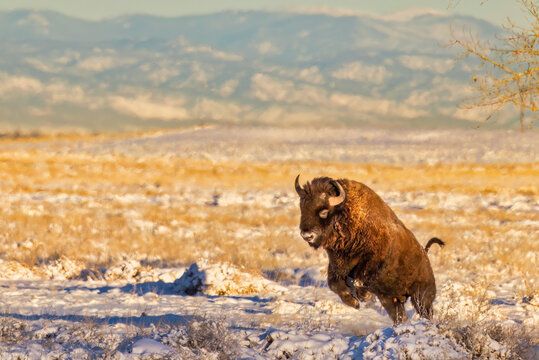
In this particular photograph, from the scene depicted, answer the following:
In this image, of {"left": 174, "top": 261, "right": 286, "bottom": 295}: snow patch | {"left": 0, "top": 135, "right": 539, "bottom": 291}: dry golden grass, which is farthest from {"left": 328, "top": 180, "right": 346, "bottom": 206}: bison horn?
{"left": 0, "top": 135, "right": 539, "bottom": 291}: dry golden grass

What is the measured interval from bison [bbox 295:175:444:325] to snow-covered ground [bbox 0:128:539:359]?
0.64 m

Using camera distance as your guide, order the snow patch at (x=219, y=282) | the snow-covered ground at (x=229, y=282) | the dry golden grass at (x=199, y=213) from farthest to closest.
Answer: the dry golden grass at (x=199, y=213) → the snow patch at (x=219, y=282) → the snow-covered ground at (x=229, y=282)

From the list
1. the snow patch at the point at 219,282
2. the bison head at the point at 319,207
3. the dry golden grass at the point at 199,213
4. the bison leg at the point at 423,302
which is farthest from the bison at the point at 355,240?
the dry golden grass at the point at 199,213

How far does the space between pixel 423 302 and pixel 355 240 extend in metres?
1.44

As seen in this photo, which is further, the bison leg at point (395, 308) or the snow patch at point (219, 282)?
the snow patch at point (219, 282)

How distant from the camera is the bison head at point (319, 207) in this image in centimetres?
741

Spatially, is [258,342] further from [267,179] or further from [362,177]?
[362,177]

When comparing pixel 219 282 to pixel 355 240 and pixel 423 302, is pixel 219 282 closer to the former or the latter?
pixel 423 302

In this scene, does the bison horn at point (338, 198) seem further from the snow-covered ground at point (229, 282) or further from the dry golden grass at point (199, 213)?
the dry golden grass at point (199, 213)

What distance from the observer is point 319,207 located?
749cm

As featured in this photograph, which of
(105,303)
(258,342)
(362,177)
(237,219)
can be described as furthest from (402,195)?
(258,342)

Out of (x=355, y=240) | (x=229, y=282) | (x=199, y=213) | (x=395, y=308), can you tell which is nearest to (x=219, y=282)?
(x=229, y=282)

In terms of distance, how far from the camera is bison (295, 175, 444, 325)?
295 inches

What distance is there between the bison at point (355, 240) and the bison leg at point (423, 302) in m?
0.31
